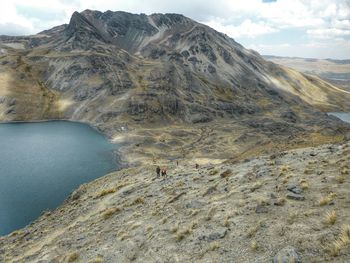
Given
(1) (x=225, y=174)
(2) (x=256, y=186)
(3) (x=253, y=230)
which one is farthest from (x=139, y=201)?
(3) (x=253, y=230)

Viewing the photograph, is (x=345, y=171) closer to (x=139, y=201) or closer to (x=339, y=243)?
(x=339, y=243)

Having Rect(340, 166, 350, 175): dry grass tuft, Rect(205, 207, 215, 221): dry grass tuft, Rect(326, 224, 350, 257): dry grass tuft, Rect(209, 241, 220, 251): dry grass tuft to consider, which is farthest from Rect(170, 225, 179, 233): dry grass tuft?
Rect(340, 166, 350, 175): dry grass tuft

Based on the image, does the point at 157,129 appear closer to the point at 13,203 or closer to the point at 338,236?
the point at 13,203

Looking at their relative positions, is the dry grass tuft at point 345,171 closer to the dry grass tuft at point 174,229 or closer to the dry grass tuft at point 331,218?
the dry grass tuft at point 331,218

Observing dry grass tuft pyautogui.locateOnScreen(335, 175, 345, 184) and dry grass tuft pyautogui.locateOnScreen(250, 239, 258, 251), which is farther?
dry grass tuft pyautogui.locateOnScreen(335, 175, 345, 184)

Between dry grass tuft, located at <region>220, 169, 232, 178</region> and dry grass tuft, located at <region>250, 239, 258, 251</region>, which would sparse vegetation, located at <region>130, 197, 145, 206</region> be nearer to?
dry grass tuft, located at <region>220, 169, 232, 178</region>

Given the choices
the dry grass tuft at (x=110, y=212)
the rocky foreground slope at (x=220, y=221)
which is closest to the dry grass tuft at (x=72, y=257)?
the rocky foreground slope at (x=220, y=221)
